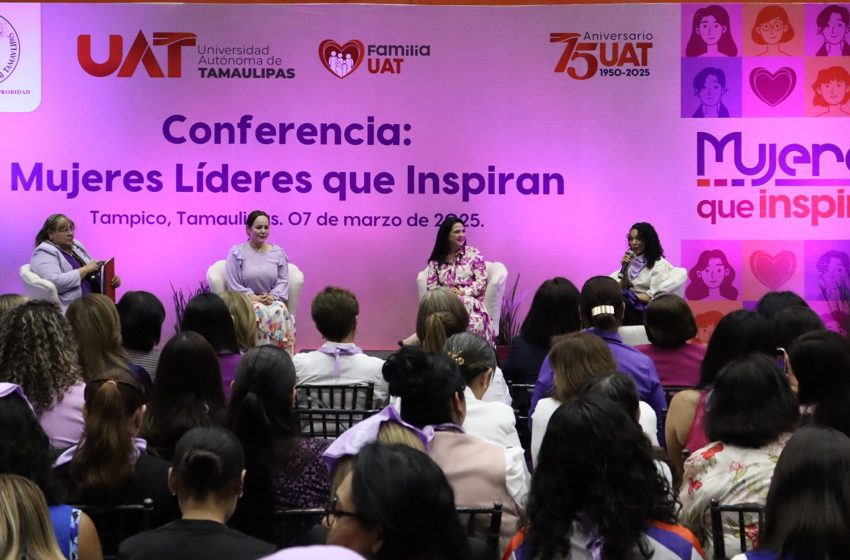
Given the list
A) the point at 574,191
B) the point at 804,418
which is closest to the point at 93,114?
the point at 574,191

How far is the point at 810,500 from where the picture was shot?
Result: 2191 millimetres

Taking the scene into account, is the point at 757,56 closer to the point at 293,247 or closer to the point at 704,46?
the point at 704,46

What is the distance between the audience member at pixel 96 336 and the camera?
4.41 m

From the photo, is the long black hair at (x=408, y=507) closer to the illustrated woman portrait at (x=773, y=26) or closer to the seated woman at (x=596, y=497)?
the seated woman at (x=596, y=497)

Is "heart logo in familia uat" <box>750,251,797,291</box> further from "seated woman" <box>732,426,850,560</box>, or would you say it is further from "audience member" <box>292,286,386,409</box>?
"seated woman" <box>732,426,850,560</box>

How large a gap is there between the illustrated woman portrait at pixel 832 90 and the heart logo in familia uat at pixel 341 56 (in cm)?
349

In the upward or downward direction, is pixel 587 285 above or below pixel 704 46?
below

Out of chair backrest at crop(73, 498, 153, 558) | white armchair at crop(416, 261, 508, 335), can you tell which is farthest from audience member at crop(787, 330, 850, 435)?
white armchair at crop(416, 261, 508, 335)

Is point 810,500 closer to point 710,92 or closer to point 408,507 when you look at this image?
point 408,507

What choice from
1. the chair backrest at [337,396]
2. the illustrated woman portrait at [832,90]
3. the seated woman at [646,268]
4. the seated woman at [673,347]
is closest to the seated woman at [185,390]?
the chair backrest at [337,396]

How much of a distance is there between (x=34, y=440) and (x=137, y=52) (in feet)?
22.3

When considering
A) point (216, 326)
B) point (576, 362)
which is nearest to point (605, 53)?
point (216, 326)

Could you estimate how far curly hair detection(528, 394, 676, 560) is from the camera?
2.38 meters

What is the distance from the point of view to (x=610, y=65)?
896 cm
